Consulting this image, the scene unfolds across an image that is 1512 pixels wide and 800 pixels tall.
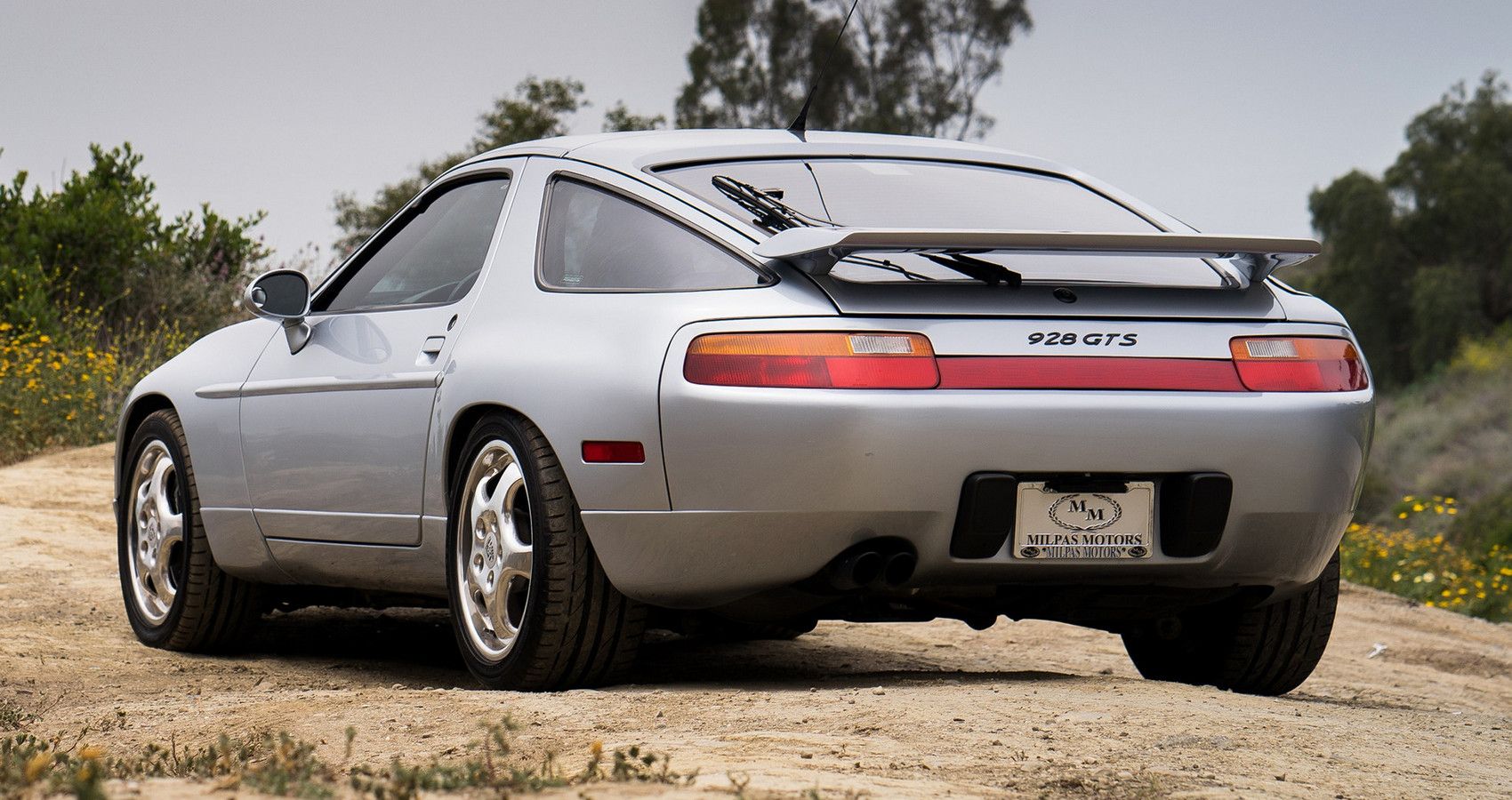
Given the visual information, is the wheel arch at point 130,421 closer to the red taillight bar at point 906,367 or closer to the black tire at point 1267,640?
the red taillight bar at point 906,367

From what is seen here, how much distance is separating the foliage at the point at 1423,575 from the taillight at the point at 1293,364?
8201 millimetres

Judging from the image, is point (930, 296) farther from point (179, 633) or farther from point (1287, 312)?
point (179, 633)

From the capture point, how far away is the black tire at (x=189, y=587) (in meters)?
5.82

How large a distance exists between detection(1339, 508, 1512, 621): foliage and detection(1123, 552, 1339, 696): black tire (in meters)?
7.44

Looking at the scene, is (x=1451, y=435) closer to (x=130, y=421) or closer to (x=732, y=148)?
(x=130, y=421)

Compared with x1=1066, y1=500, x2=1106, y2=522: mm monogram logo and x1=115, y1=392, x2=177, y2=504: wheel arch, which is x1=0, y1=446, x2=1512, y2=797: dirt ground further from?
x1=115, y1=392, x2=177, y2=504: wheel arch

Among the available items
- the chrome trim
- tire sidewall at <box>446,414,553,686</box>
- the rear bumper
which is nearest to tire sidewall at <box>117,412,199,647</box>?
the chrome trim

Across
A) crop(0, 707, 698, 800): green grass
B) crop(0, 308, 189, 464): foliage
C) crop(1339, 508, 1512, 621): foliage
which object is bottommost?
crop(1339, 508, 1512, 621): foliage

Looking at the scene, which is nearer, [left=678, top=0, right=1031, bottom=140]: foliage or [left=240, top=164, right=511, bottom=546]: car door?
[left=240, top=164, right=511, bottom=546]: car door

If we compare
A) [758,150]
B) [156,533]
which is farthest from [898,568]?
[156,533]

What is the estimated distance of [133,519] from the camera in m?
6.19

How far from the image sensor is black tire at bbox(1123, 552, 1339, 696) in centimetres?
483

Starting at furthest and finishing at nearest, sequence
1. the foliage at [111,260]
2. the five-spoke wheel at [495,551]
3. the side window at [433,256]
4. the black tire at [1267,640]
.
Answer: the foliage at [111,260]
the side window at [433,256]
the black tire at [1267,640]
the five-spoke wheel at [495,551]

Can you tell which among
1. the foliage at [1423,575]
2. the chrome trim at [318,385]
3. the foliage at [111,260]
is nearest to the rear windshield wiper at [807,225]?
the chrome trim at [318,385]
